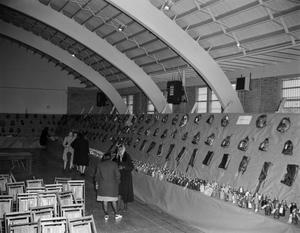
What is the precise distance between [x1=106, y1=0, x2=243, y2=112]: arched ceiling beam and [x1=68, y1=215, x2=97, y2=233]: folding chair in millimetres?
7039

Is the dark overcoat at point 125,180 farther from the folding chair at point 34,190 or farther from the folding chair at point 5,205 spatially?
the folding chair at point 5,205

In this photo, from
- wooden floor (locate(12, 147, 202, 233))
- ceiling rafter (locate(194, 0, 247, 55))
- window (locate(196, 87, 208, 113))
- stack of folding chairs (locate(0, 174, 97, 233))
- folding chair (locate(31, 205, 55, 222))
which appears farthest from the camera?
window (locate(196, 87, 208, 113))

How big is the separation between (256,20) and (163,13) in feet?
9.61


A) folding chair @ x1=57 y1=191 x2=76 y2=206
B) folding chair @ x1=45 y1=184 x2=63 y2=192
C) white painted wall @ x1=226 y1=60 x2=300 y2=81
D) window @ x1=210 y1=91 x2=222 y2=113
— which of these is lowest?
folding chair @ x1=57 y1=191 x2=76 y2=206

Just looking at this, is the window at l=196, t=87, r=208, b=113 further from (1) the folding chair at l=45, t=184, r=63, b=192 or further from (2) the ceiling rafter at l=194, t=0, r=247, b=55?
(1) the folding chair at l=45, t=184, r=63, b=192

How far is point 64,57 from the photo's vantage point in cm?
1994

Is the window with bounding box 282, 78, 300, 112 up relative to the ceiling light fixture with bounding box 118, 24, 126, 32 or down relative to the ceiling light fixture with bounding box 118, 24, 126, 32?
down

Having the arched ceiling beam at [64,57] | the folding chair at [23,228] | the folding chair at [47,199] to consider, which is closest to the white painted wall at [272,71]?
the folding chair at [47,199]

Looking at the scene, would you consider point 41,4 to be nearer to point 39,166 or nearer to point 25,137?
point 39,166

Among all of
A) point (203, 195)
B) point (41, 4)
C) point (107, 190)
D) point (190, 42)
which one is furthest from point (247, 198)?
point (41, 4)

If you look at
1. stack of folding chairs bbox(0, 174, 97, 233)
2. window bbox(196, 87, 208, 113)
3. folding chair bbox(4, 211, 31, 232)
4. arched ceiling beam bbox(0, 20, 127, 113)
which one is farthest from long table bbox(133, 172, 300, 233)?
arched ceiling beam bbox(0, 20, 127, 113)

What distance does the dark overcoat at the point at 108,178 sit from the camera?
858 centimetres

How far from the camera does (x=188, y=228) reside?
27.4 ft

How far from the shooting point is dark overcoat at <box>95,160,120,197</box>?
338 inches
